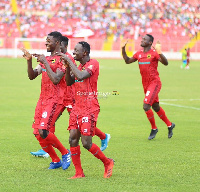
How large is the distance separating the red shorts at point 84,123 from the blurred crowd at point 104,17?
1896 inches

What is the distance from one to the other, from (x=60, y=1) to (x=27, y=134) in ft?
157

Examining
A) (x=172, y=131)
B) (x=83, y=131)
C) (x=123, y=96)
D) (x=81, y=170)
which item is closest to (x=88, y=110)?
(x=83, y=131)

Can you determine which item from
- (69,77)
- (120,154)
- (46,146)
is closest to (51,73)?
(69,77)

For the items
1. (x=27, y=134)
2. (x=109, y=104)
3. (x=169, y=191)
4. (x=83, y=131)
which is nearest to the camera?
(x=169, y=191)

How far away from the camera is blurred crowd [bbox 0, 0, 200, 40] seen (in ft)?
184

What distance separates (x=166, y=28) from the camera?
56.2 m

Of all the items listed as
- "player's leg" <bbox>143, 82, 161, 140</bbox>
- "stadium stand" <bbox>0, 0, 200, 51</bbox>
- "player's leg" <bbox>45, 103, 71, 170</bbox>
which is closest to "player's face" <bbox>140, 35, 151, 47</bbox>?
"player's leg" <bbox>143, 82, 161, 140</bbox>

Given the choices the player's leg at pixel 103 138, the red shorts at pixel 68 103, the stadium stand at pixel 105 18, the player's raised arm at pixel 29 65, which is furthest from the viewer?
the stadium stand at pixel 105 18

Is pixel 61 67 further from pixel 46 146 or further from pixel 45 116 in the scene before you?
pixel 46 146

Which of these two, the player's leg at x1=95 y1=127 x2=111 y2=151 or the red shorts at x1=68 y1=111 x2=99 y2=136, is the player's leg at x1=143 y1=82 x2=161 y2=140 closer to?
the player's leg at x1=95 y1=127 x2=111 y2=151

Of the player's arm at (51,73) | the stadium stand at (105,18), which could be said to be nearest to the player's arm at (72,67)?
the player's arm at (51,73)

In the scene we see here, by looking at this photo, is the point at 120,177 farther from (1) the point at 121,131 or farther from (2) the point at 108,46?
(2) the point at 108,46

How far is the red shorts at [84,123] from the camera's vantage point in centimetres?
732

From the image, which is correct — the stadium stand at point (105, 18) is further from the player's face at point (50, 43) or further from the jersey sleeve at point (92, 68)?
the jersey sleeve at point (92, 68)
